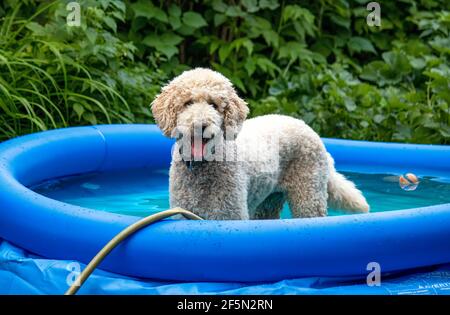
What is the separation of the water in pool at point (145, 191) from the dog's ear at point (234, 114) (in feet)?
4.51

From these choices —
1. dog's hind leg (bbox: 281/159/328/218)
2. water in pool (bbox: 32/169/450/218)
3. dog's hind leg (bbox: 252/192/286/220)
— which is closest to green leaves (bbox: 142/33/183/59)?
water in pool (bbox: 32/169/450/218)

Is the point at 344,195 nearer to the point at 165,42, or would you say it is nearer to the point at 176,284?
the point at 176,284

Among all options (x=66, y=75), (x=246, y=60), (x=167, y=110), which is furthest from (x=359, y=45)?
(x=167, y=110)

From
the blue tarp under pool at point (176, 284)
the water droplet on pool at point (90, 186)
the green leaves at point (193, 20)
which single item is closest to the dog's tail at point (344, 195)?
the blue tarp under pool at point (176, 284)

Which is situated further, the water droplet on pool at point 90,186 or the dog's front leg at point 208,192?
the water droplet on pool at point 90,186

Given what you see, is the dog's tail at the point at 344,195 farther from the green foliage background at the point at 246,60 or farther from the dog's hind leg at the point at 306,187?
the green foliage background at the point at 246,60

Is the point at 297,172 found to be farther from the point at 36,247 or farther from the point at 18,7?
the point at 18,7

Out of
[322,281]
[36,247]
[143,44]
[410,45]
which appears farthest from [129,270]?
[410,45]

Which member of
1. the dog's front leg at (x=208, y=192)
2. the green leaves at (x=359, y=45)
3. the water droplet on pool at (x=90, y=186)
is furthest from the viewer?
the green leaves at (x=359, y=45)

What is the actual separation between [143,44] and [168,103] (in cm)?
367

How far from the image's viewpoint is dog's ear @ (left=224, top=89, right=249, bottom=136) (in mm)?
3377

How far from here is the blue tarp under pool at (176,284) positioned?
10.6ft

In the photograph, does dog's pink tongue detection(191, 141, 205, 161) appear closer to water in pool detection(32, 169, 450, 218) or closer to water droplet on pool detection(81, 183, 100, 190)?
water in pool detection(32, 169, 450, 218)

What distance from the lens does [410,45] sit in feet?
24.3
